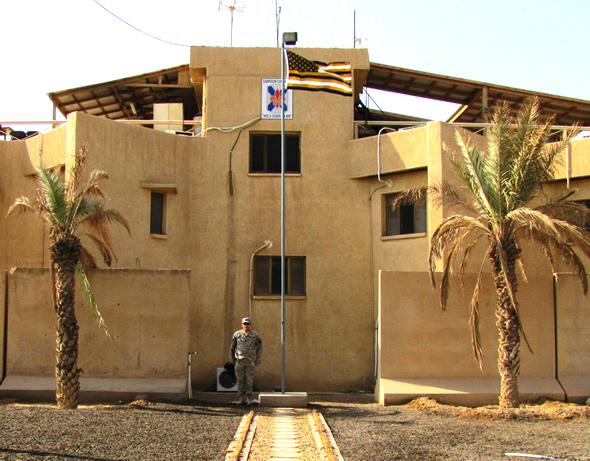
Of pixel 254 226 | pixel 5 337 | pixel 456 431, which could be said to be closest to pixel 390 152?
pixel 254 226

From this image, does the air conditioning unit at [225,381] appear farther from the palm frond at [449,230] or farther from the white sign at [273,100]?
the white sign at [273,100]

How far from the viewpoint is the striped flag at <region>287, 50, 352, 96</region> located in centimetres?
1762

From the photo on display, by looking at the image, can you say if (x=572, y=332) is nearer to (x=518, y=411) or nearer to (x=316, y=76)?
(x=518, y=411)

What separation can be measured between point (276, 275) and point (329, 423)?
740cm

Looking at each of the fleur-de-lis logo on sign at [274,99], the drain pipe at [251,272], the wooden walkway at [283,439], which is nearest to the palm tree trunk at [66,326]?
the wooden walkway at [283,439]

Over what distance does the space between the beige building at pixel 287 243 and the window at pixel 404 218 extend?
0.04 metres

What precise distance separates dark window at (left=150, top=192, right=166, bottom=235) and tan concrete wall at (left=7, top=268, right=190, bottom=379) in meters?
3.43

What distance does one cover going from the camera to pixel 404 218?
19656 millimetres

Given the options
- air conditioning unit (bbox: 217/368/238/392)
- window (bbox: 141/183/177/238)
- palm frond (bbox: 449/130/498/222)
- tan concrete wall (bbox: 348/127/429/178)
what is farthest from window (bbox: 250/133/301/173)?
palm frond (bbox: 449/130/498/222)

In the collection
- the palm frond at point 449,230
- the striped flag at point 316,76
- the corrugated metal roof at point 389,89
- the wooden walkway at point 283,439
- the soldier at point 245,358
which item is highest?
the corrugated metal roof at point 389,89

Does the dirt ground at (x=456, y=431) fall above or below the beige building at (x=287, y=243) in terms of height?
below

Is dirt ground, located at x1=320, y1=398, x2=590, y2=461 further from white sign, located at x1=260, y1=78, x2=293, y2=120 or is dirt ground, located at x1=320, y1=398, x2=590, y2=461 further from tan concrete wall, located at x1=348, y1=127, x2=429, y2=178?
white sign, located at x1=260, y1=78, x2=293, y2=120

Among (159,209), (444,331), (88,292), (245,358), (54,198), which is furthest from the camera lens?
(159,209)

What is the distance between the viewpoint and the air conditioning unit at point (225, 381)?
1847 centimetres
